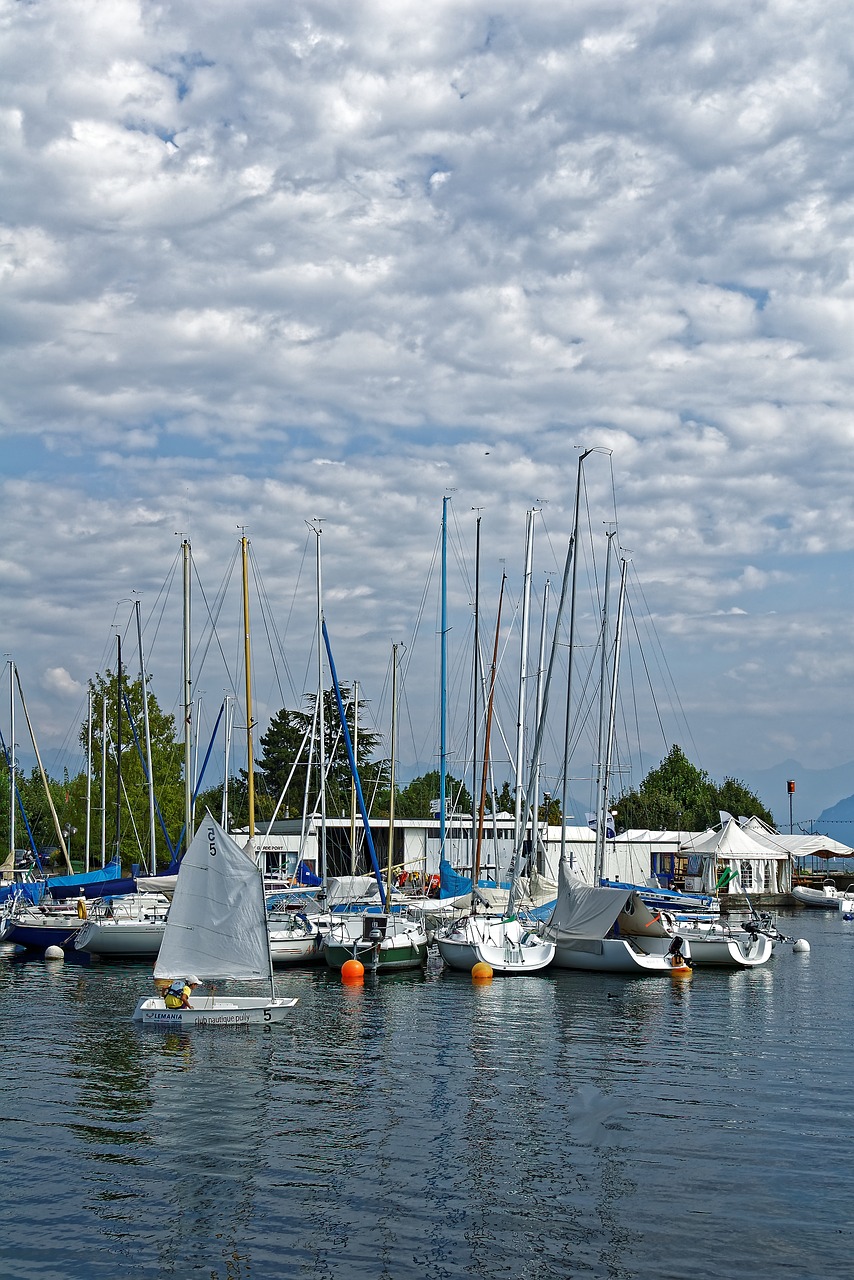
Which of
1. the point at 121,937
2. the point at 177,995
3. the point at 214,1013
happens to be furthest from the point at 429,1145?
the point at 121,937

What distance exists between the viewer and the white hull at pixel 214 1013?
1344 inches

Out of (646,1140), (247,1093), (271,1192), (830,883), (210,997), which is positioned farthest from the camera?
(830,883)

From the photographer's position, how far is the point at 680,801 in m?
149

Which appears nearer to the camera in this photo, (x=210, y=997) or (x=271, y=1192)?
(x=271, y=1192)

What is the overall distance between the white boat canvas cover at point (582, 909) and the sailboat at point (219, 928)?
16915 mm

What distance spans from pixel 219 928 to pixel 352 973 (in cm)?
1209

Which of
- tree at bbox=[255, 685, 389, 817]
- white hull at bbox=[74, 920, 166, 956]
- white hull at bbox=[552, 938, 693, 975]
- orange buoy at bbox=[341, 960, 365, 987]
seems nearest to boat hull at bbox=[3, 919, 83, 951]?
white hull at bbox=[74, 920, 166, 956]

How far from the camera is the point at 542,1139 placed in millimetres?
22344

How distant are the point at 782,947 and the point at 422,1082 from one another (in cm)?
4327

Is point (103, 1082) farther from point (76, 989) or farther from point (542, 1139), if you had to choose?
point (76, 989)

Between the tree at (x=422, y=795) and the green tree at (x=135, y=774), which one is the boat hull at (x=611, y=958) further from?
the tree at (x=422, y=795)

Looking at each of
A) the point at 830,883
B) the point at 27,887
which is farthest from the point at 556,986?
the point at 830,883

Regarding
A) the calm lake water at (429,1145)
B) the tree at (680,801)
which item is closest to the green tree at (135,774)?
the calm lake water at (429,1145)

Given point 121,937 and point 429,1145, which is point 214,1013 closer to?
point 429,1145
